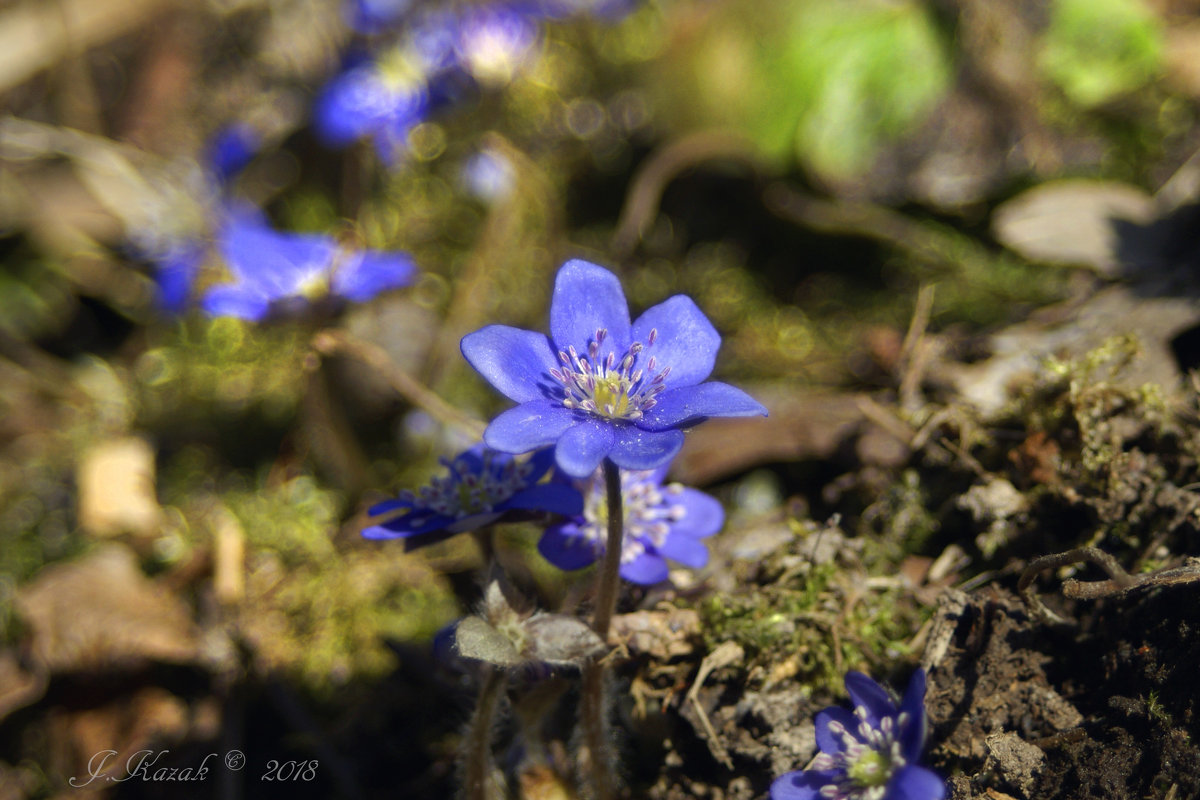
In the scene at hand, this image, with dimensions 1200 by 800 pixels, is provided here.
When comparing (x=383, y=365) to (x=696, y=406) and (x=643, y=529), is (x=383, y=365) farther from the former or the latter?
(x=696, y=406)

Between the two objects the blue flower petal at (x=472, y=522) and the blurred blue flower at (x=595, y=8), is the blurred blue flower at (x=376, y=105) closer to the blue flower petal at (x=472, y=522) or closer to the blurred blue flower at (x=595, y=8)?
the blurred blue flower at (x=595, y=8)

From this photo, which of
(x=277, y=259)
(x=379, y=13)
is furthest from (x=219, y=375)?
(x=379, y=13)

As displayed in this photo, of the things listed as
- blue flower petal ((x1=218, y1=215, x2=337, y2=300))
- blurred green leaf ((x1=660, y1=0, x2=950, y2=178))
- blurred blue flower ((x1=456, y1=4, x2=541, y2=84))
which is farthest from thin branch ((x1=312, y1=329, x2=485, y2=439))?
blurred green leaf ((x1=660, y1=0, x2=950, y2=178))

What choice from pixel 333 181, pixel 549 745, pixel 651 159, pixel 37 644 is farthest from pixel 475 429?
pixel 333 181

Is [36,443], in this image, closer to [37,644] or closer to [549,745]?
[37,644]

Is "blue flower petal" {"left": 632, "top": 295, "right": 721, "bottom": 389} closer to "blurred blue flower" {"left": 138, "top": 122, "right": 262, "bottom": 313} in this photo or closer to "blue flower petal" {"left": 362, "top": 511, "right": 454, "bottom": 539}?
"blue flower petal" {"left": 362, "top": 511, "right": 454, "bottom": 539}

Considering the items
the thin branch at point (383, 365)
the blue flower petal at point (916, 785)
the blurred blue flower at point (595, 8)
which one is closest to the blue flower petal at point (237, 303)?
the thin branch at point (383, 365)
